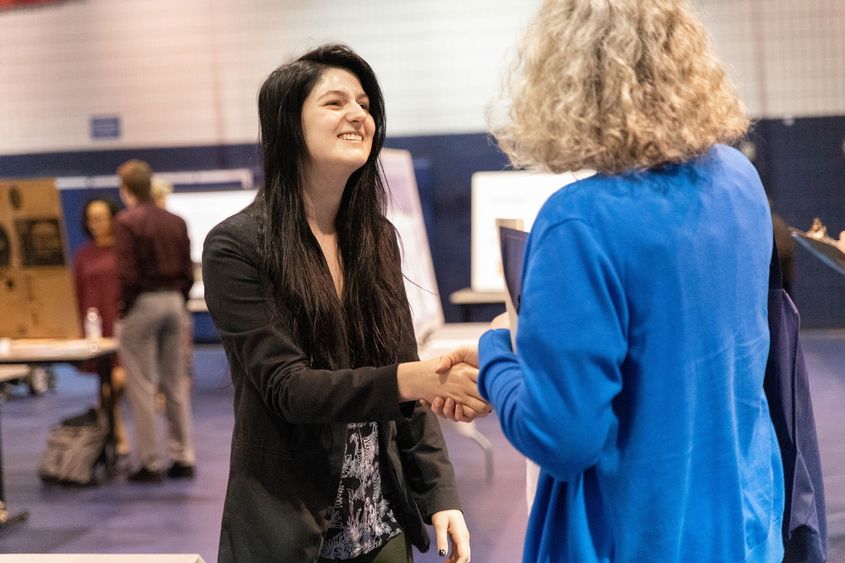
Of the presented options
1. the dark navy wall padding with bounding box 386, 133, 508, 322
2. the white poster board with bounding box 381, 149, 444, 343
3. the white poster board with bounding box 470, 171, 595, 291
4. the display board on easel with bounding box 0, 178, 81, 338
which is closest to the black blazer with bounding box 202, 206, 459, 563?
the white poster board with bounding box 381, 149, 444, 343

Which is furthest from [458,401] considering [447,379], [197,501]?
[197,501]

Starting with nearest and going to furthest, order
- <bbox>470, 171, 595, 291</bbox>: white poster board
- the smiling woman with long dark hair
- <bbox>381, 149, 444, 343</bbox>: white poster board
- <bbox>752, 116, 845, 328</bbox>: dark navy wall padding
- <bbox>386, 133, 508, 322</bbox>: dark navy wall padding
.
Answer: the smiling woman with long dark hair → <bbox>381, 149, 444, 343</bbox>: white poster board → <bbox>470, 171, 595, 291</bbox>: white poster board → <bbox>752, 116, 845, 328</bbox>: dark navy wall padding → <bbox>386, 133, 508, 322</bbox>: dark navy wall padding

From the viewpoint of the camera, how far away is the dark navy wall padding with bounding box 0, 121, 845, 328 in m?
8.98

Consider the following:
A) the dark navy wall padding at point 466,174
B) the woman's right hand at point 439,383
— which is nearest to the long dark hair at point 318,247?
the woman's right hand at point 439,383

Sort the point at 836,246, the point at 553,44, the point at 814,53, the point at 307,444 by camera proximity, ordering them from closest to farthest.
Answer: the point at 553,44, the point at 307,444, the point at 836,246, the point at 814,53

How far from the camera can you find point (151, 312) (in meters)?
5.47

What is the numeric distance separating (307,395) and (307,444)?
0.15 m

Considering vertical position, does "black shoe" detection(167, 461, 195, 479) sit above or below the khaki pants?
below

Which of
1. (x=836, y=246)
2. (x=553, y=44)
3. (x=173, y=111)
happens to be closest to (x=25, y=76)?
(x=173, y=111)

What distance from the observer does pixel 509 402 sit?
1181mm

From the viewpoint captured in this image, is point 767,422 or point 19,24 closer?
point 767,422

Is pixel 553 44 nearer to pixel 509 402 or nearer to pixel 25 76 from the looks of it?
pixel 509 402

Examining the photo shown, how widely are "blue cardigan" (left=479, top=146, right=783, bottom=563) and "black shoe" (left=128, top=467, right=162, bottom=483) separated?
4698 mm

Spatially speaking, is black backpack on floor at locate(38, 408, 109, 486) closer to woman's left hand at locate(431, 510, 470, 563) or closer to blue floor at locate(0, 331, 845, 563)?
blue floor at locate(0, 331, 845, 563)
